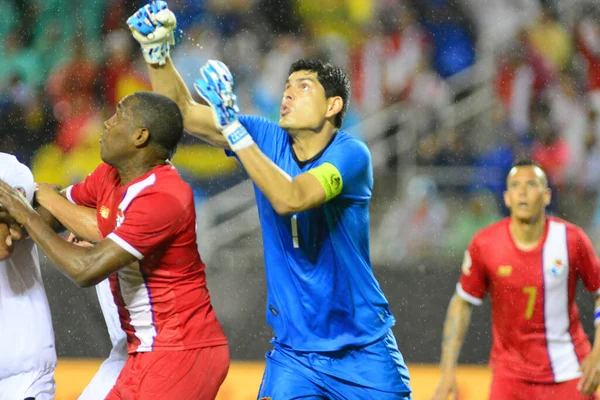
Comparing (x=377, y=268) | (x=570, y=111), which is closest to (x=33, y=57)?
(x=377, y=268)

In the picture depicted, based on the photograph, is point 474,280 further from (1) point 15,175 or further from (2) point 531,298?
(1) point 15,175

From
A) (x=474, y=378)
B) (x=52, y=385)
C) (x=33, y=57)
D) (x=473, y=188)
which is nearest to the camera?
(x=52, y=385)

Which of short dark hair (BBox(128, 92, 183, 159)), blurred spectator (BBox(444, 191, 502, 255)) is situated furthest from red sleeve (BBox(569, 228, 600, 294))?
blurred spectator (BBox(444, 191, 502, 255))

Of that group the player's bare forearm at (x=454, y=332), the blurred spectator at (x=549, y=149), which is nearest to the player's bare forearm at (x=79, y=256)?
the player's bare forearm at (x=454, y=332)

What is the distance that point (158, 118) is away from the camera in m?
3.53

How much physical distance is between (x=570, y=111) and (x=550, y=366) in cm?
384

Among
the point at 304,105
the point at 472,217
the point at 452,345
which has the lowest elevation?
the point at 452,345

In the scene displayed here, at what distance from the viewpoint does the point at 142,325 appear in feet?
11.4

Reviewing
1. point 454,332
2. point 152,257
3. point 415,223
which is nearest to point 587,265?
point 454,332

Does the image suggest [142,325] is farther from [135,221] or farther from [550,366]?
[550,366]

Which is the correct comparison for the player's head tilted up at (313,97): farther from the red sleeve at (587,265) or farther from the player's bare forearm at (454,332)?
the red sleeve at (587,265)

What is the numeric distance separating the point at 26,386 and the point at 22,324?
0.23 m

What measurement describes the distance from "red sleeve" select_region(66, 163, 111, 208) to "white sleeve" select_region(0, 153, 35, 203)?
0.20m

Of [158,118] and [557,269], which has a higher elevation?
[158,118]
